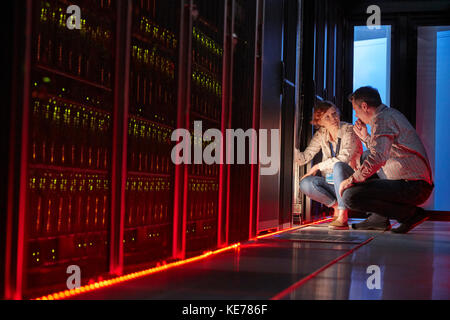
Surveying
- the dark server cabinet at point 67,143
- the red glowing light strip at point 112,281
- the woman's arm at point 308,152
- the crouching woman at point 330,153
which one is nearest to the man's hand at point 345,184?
the crouching woman at point 330,153

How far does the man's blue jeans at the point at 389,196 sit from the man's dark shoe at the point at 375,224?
0.33 metres

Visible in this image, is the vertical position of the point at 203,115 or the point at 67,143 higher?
the point at 203,115

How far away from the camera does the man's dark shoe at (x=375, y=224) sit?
5156 millimetres

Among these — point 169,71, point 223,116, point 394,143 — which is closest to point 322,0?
point 394,143

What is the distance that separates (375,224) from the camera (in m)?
5.20

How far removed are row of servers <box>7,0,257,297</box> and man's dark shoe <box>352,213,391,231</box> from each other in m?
1.79

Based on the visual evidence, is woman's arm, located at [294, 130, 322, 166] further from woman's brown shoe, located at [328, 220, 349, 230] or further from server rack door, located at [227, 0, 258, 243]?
server rack door, located at [227, 0, 258, 243]

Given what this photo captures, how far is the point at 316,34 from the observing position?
21.0ft

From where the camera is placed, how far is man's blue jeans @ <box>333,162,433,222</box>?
184 inches

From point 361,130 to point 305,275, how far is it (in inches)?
118

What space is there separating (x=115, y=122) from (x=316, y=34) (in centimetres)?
449

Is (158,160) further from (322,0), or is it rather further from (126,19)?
(322,0)
